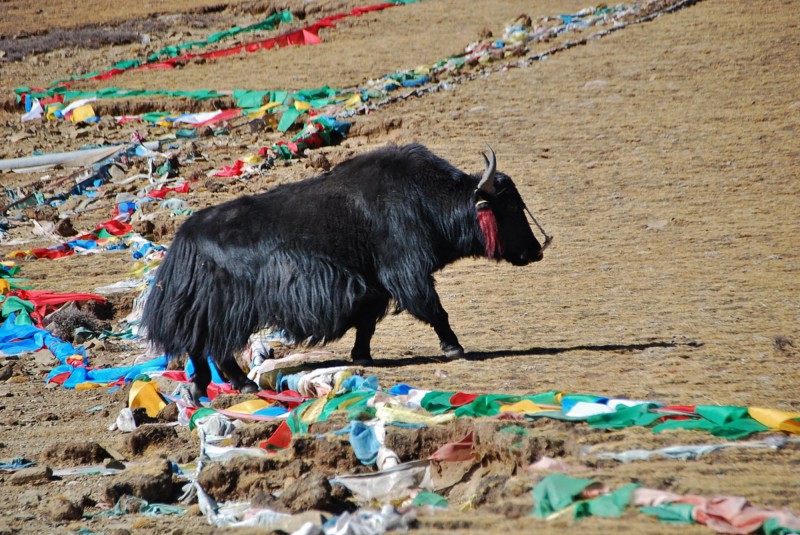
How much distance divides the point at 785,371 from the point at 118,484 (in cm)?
349

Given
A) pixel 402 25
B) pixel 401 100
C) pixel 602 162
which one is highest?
pixel 402 25

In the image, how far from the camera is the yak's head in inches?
242

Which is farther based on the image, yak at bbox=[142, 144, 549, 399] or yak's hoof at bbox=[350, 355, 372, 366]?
yak's hoof at bbox=[350, 355, 372, 366]

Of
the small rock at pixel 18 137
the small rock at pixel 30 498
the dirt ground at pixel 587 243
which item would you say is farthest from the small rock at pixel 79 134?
the small rock at pixel 30 498

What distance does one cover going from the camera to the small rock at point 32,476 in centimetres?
462

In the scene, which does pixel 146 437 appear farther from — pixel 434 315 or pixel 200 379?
pixel 434 315

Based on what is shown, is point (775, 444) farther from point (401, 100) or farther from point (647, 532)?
point (401, 100)

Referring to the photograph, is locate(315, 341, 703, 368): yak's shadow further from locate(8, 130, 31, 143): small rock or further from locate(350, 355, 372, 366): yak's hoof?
locate(8, 130, 31, 143): small rock

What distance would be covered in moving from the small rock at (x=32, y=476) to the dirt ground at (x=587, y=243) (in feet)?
0.14

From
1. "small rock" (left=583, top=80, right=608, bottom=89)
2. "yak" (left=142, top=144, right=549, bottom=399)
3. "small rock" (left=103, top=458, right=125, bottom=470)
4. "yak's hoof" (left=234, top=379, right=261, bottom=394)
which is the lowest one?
"small rock" (left=103, top=458, right=125, bottom=470)

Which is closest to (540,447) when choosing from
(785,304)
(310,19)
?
(785,304)

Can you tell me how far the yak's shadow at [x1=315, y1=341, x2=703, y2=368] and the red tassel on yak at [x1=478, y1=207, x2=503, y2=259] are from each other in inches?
25.9

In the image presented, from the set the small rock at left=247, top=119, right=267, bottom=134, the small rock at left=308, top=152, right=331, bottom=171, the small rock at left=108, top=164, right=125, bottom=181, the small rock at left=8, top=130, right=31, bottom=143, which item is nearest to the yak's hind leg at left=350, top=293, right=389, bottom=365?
the small rock at left=308, top=152, right=331, bottom=171

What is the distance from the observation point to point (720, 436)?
13.0 feet
